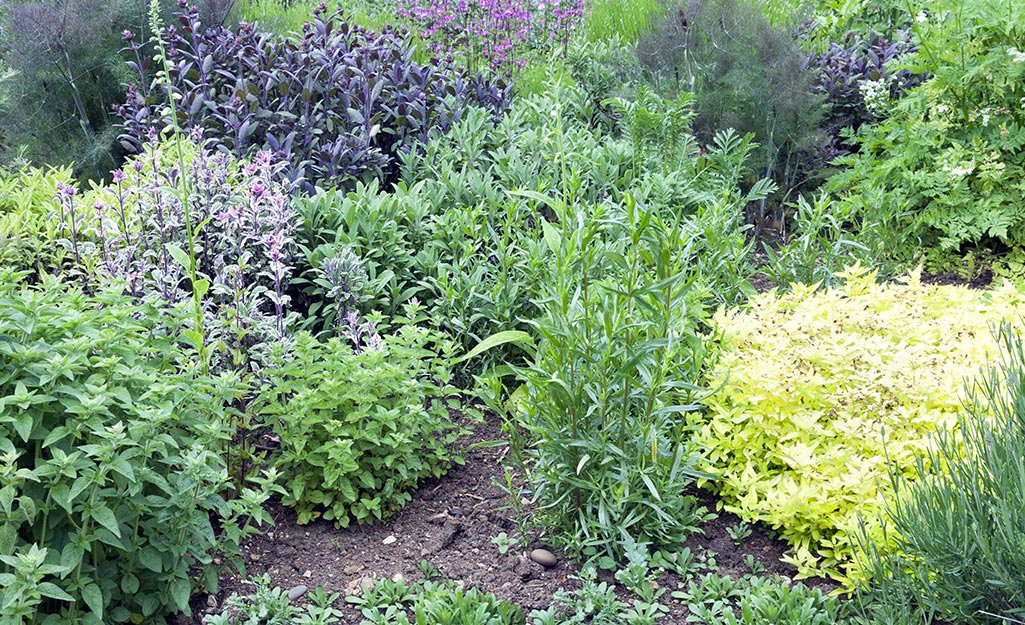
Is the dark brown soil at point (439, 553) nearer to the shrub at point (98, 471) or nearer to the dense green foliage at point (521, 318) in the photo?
the dense green foliage at point (521, 318)

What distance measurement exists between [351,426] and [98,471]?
1003mm

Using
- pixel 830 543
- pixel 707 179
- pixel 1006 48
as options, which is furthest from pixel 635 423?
pixel 1006 48

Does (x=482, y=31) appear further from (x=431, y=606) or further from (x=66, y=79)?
(x=431, y=606)

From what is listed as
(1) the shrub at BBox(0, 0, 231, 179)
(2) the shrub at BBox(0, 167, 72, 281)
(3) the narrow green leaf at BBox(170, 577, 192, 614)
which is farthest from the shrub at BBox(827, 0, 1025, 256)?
(1) the shrub at BBox(0, 0, 231, 179)

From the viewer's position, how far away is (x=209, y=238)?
3947 mm

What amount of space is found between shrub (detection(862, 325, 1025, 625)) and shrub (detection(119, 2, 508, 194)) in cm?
351

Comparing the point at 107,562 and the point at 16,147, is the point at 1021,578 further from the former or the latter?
the point at 16,147

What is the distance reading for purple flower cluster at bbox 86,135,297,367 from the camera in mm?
3553

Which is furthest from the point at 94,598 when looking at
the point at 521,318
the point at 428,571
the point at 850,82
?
the point at 850,82

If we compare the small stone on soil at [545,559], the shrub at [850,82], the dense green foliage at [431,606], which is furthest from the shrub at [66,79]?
the shrub at [850,82]

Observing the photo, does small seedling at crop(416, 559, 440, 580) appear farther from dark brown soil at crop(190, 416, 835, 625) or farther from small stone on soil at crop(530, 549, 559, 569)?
small stone on soil at crop(530, 549, 559, 569)

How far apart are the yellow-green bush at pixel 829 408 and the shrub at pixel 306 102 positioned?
8.40 feet

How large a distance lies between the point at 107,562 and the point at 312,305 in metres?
1.68

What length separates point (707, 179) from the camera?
17.9 ft
